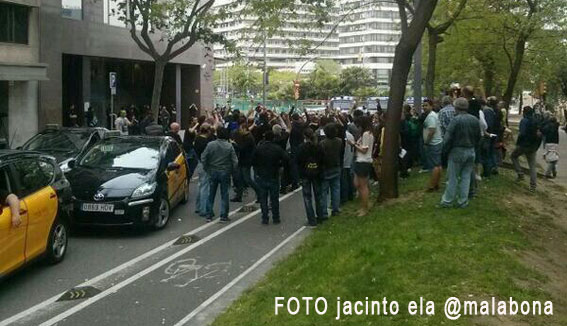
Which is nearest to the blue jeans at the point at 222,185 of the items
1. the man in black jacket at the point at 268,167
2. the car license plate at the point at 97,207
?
the man in black jacket at the point at 268,167

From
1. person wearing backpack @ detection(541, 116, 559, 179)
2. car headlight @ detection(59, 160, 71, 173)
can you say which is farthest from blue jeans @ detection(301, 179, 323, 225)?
person wearing backpack @ detection(541, 116, 559, 179)

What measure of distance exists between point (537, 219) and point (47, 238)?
7680 mm

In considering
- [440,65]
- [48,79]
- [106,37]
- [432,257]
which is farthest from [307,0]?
[440,65]

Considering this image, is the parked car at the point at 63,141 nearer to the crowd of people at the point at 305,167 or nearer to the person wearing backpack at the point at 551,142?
the crowd of people at the point at 305,167

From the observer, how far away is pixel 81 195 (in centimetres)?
1020

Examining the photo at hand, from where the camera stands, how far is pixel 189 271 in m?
8.47

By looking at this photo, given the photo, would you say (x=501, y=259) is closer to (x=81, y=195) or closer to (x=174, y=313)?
(x=174, y=313)

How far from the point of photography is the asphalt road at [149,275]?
6.79 meters

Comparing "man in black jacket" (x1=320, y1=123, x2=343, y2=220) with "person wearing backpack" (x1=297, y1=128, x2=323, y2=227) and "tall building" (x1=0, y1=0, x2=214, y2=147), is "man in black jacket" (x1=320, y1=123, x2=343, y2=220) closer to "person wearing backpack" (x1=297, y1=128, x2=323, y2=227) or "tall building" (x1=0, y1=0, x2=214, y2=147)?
"person wearing backpack" (x1=297, y1=128, x2=323, y2=227)

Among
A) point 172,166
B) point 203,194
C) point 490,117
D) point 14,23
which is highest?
point 14,23

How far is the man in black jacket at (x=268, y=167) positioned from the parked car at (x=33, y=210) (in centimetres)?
338

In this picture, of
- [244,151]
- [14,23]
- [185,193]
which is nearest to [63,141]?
[185,193]

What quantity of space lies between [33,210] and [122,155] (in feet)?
12.8

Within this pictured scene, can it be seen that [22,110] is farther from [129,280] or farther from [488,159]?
[129,280]
